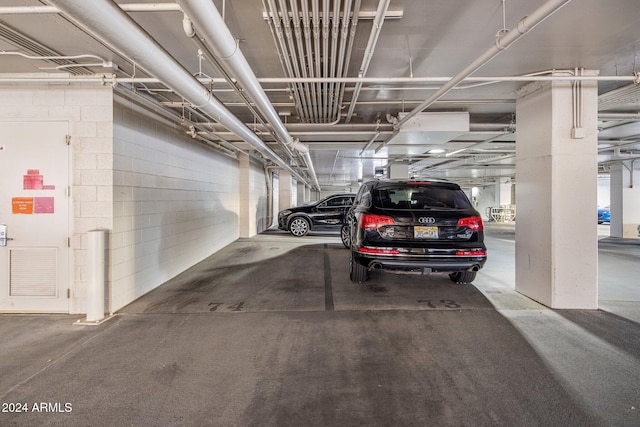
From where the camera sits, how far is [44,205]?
376 centimetres

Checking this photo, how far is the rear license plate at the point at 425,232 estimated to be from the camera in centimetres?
379

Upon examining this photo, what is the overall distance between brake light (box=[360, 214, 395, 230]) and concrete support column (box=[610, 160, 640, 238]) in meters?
13.7

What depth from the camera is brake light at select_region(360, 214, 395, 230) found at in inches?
152

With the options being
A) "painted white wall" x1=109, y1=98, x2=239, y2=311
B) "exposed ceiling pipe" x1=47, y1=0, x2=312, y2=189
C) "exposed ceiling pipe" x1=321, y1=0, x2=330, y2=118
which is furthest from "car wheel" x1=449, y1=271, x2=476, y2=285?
"painted white wall" x1=109, y1=98, x2=239, y2=311

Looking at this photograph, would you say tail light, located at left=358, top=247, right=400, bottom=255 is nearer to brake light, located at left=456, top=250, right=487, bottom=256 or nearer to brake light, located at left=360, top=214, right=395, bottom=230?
brake light, located at left=360, top=214, right=395, bottom=230

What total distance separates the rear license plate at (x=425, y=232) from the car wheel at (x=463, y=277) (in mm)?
1244

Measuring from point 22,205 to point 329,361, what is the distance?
13.8ft

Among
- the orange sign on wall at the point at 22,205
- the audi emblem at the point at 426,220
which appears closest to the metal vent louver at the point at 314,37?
the audi emblem at the point at 426,220

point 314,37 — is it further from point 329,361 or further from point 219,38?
point 329,361

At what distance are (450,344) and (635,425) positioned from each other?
4.12 feet

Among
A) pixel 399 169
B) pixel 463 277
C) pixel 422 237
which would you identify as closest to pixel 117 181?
pixel 422 237

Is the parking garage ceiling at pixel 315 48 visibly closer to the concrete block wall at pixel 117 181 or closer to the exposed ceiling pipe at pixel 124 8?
the exposed ceiling pipe at pixel 124 8

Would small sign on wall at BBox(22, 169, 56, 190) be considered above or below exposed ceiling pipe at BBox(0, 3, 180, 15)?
below

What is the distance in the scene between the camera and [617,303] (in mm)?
4023
